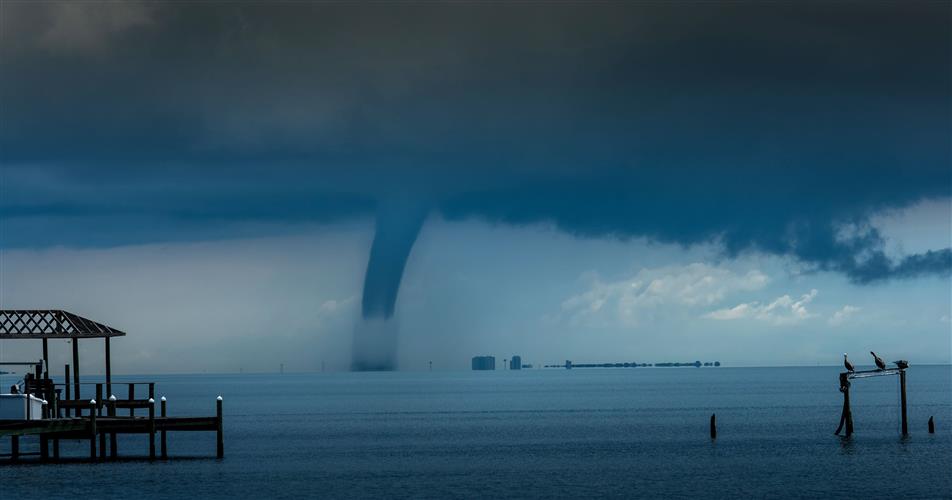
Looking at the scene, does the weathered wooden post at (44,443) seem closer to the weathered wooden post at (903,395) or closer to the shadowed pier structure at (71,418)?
the shadowed pier structure at (71,418)

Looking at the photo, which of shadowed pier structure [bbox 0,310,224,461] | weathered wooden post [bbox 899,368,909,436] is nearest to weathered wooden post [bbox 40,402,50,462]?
shadowed pier structure [bbox 0,310,224,461]

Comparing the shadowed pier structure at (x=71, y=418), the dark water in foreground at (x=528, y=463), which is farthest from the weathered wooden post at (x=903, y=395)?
the shadowed pier structure at (x=71, y=418)

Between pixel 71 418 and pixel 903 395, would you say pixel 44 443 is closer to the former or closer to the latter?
pixel 71 418

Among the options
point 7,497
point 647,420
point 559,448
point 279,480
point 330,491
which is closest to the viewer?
point 7,497

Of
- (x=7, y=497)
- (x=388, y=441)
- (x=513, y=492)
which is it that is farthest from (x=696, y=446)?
(x=7, y=497)

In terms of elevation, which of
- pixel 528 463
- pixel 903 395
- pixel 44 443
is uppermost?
pixel 903 395

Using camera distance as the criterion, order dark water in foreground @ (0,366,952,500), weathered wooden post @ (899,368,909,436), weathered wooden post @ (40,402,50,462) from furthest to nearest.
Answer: weathered wooden post @ (899,368,909,436) < weathered wooden post @ (40,402,50,462) < dark water in foreground @ (0,366,952,500)

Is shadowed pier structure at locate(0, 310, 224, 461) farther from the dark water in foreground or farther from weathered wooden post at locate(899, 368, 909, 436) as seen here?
weathered wooden post at locate(899, 368, 909, 436)

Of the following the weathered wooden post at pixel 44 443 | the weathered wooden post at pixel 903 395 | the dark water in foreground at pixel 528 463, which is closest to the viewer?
the dark water in foreground at pixel 528 463

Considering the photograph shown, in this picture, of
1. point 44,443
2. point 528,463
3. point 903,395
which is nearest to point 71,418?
point 44,443

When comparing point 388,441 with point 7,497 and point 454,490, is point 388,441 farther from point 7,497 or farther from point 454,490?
point 7,497

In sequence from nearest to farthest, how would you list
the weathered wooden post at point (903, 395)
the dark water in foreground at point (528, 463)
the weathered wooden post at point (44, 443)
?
the dark water in foreground at point (528, 463), the weathered wooden post at point (44, 443), the weathered wooden post at point (903, 395)
